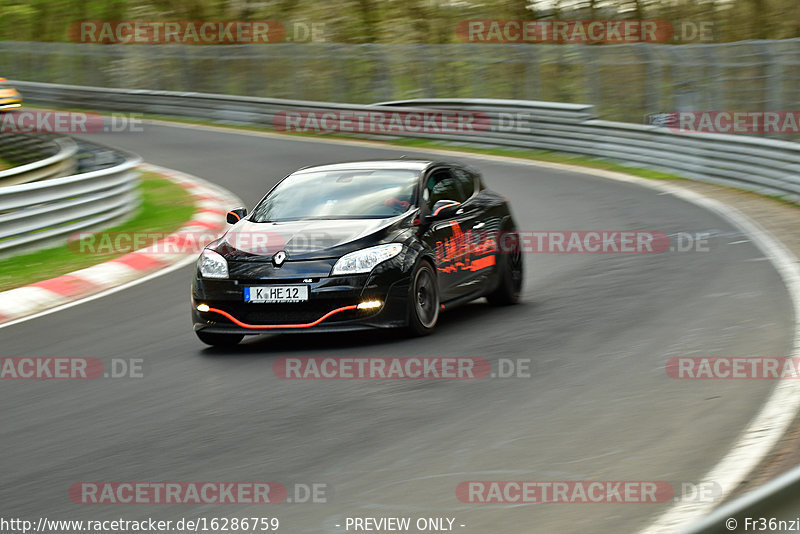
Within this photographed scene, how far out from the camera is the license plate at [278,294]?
8711 millimetres

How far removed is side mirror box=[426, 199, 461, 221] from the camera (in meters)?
9.68

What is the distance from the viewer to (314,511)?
514 cm

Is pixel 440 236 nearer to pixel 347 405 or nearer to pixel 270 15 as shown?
pixel 347 405

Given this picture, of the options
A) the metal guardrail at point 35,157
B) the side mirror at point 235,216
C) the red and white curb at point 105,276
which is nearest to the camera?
the side mirror at point 235,216

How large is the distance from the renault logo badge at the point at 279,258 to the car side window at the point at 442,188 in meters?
1.53

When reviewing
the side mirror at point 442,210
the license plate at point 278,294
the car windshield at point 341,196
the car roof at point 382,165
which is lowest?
the license plate at point 278,294

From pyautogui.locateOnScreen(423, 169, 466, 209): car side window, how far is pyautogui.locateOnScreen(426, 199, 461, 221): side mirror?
10cm

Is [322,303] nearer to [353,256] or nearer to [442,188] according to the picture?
[353,256]

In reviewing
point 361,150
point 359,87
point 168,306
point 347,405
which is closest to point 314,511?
point 347,405

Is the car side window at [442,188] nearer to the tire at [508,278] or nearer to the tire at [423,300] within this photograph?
the tire at [508,278]

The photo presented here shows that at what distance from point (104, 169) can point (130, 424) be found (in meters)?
10.3

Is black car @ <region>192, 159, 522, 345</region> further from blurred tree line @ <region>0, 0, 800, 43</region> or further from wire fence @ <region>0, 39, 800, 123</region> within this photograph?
blurred tree line @ <region>0, 0, 800, 43</region>

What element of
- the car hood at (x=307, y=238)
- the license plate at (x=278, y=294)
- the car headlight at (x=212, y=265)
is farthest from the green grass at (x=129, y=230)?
the license plate at (x=278, y=294)

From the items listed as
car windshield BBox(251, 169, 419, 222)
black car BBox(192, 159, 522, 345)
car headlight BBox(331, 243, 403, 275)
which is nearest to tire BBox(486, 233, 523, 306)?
black car BBox(192, 159, 522, 345)
